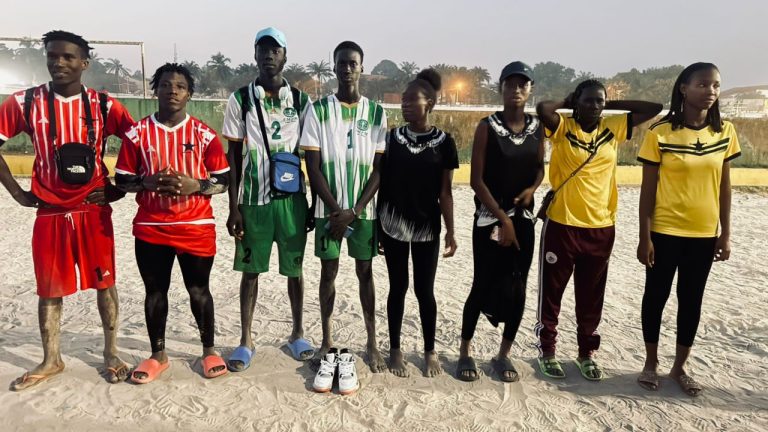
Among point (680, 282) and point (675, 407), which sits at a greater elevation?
point (680, 282)

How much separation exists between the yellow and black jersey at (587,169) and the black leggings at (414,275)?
3.03 ft

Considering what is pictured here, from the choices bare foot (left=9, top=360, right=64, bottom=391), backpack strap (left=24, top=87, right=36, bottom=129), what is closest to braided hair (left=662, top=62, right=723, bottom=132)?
backpack strap (left=24, top=87, right=36, bottom=129)

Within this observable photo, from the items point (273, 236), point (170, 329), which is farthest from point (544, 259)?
point (170, 329)

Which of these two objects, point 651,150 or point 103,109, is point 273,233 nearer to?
point 103,109

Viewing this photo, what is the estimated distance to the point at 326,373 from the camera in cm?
321

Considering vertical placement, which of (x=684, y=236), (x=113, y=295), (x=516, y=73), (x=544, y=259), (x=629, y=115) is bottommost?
(x=113, y=295)

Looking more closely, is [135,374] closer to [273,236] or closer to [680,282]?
[273,236]

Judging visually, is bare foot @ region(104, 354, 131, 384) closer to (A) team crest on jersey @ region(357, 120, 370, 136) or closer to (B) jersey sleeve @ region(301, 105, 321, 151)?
(B) jersey sleeve @ region(301, 105, 321, 151)

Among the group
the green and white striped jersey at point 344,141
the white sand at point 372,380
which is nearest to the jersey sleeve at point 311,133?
the green and white striped jersey at point 344,141

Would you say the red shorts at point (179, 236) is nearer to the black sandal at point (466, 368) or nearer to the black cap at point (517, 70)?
the black sandal at point (466, 368)

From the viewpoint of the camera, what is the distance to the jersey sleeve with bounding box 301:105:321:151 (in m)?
3.22

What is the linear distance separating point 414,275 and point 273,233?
1.04 meters

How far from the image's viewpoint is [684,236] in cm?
313

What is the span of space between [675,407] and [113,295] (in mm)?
3819
